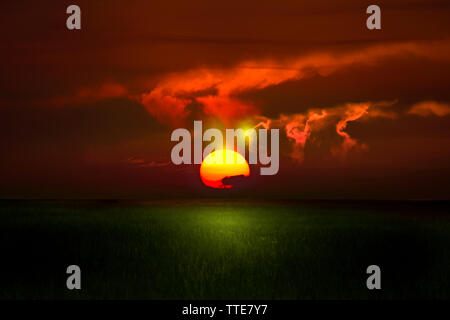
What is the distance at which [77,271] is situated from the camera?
10938 millimetres

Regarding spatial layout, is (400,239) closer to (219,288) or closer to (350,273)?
(350,273)

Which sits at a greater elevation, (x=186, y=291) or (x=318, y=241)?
(x=318, y=241)

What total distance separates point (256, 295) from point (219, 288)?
0.79 meters

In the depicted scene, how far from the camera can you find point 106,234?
19359 mm

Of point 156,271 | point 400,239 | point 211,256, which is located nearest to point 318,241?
point 400,239

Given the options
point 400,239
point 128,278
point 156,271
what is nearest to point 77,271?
point 128,278

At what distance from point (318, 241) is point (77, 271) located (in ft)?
30.4
